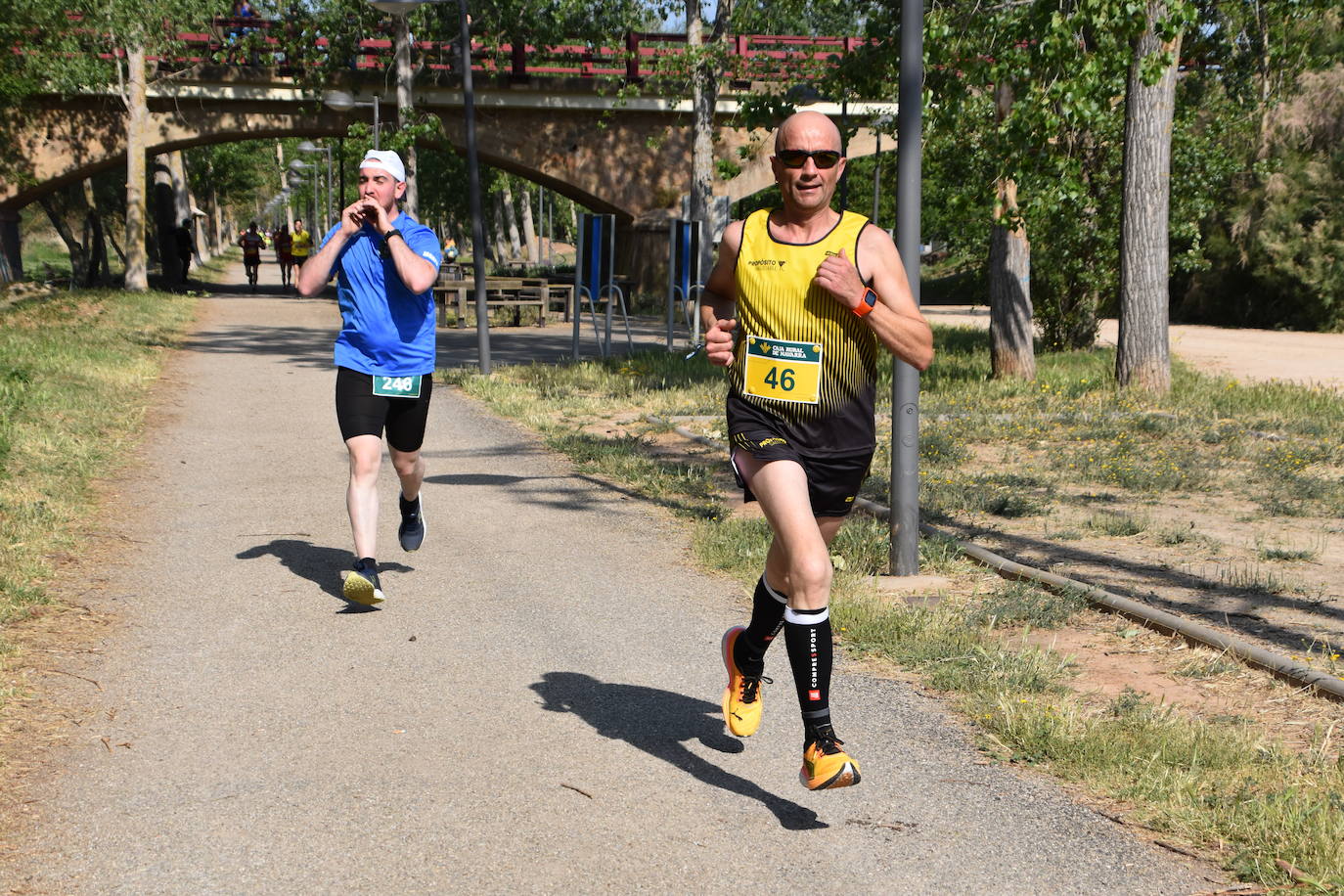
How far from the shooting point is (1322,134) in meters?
29.4

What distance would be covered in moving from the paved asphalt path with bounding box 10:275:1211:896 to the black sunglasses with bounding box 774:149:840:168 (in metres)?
1.84

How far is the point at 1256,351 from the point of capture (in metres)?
23.1

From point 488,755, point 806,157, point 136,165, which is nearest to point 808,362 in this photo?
point 806,157

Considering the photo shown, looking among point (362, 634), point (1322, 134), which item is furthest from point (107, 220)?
point (362, 634)

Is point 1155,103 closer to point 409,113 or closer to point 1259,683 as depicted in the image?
point 1259,683

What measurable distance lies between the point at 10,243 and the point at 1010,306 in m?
30.9

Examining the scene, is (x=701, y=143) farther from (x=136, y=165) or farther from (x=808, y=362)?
(x=808, y=362)

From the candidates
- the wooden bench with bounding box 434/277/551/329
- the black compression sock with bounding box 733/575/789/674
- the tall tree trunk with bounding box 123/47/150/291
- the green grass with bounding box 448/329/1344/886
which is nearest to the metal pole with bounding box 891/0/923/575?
the green grass with bounding box 448/329/1344/886

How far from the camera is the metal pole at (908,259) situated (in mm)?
6984

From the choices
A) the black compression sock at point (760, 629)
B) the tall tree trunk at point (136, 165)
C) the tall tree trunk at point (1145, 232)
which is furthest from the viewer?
the tall tree trunk at point (136, 165)

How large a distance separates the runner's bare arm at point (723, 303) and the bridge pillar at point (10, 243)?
120 ft

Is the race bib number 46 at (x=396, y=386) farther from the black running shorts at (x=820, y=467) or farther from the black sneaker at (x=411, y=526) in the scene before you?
the black running shorts at (x=820, y=467)

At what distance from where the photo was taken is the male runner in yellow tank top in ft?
13.2

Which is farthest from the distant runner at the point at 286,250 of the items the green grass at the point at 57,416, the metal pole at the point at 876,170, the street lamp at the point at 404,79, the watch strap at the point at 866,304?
the watch strap at the point at 866,304
